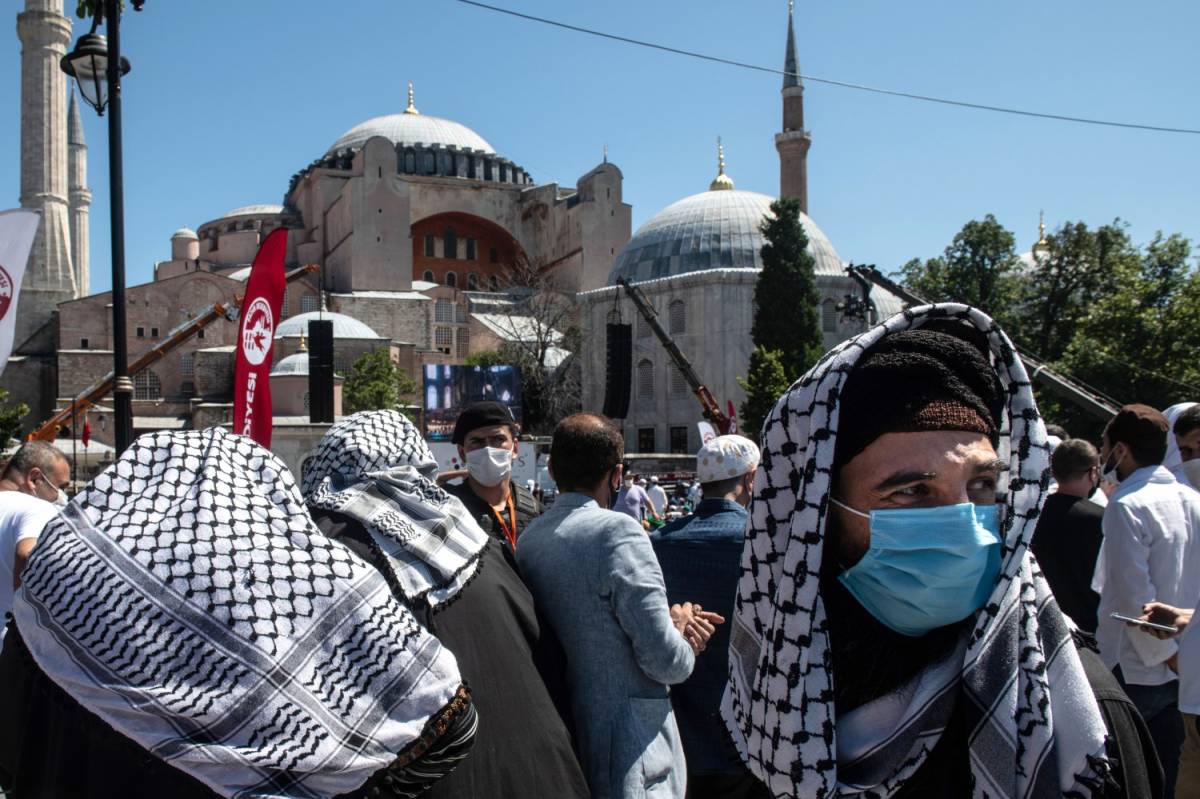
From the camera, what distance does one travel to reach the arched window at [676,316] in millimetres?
39281

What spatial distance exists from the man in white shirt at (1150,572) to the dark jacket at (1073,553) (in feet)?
1.46

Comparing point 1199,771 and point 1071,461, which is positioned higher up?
point 1071,461

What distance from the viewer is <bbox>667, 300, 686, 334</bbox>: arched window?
39281 millimetres

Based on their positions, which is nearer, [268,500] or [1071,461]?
[268,500]

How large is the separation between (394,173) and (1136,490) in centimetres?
5660

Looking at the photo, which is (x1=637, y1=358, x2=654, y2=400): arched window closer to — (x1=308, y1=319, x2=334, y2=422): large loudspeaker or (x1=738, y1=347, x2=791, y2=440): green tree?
(x1=738, y1=347, x2=791, y2=440): green tree

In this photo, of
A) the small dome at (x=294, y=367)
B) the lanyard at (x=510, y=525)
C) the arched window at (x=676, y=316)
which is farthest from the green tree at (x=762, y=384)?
the lanyard at (x=510, y=525)

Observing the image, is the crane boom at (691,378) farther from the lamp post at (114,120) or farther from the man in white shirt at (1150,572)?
the man in white shirt at (1150,572)

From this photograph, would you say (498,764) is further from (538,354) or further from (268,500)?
(538,354)

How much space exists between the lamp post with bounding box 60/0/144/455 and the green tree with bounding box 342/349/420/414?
110 ft

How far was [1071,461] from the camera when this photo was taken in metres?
4.40

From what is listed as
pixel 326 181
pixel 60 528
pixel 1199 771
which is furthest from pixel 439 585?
pixel 326 181

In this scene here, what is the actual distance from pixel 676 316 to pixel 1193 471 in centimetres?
3535

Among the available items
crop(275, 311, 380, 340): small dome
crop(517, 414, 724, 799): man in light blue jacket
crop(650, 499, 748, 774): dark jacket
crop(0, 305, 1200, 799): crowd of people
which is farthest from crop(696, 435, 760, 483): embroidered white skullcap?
crop(275, 311, 380, 340): small dome
